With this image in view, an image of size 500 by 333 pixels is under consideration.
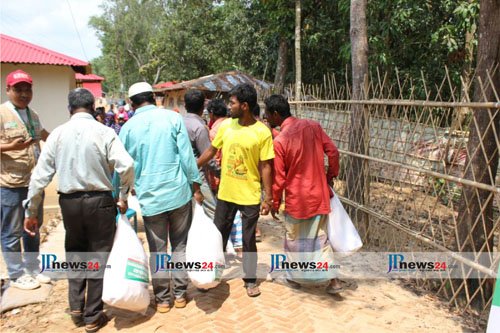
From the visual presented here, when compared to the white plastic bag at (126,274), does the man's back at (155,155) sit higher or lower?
higher

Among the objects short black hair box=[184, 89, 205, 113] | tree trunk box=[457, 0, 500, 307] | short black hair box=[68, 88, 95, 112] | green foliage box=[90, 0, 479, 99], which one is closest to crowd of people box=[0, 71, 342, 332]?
short black hair box=[68, 88, 95, 112]

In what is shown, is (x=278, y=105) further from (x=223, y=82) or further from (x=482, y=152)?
(x=223, y=82)

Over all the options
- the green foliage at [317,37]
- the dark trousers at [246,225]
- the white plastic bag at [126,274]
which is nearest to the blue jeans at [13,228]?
the white plastic bag at [126,274]

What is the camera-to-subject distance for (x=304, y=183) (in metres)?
3.48

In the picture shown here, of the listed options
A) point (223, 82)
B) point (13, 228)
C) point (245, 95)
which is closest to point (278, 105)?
point (245, 95)

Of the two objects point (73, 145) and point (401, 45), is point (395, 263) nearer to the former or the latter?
point (73, 145)

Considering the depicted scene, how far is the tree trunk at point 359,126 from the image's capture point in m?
4.82

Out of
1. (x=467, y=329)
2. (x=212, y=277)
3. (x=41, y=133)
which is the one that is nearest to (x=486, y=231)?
(x=467, y=329)

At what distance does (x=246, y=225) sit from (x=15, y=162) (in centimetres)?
210

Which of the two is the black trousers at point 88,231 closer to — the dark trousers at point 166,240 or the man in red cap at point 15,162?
the dark trousers at point 166,240

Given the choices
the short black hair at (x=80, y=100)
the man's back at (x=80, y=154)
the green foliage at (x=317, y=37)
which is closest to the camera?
the man's back at (x=80, y=154)

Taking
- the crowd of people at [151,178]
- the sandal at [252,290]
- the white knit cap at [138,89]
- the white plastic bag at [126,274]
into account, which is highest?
the white knit cap at [138,89]

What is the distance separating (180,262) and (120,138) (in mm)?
1155

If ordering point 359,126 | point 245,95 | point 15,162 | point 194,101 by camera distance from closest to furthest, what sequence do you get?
point 245,95 < point 15,162 < point 194,101 < point 359,126
